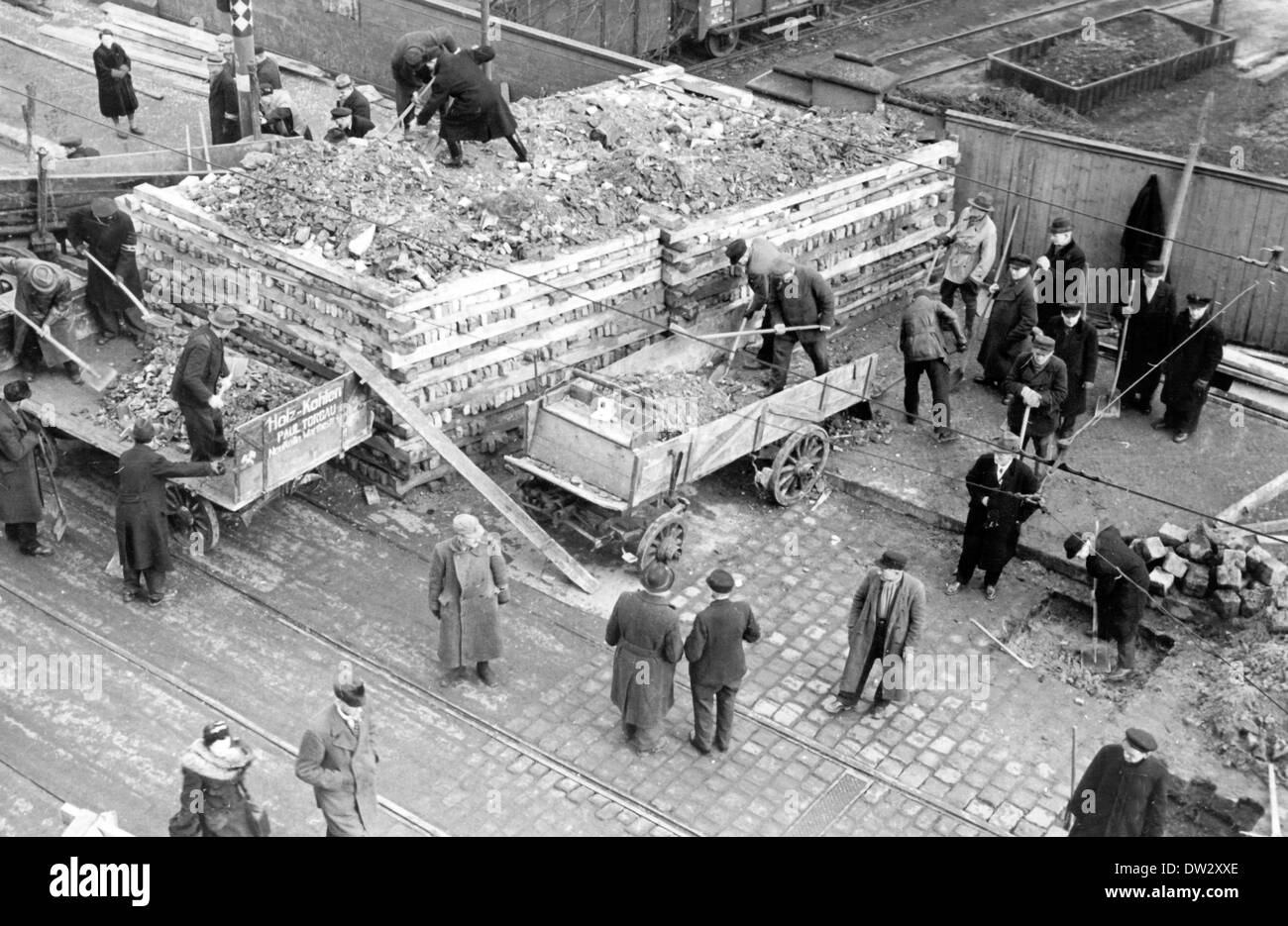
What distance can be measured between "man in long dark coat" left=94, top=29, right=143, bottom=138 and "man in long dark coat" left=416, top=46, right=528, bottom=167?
22.3 ft

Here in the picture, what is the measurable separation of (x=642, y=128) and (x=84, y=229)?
5468 mm

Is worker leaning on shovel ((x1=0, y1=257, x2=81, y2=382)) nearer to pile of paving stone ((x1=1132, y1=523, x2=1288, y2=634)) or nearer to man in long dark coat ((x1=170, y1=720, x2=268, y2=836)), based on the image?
man in long dark coat ((x1=170, y1=720, x2=268, y2=836))

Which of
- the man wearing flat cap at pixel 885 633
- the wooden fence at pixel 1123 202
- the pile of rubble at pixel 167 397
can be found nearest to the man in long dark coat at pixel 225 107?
the pile of rubble at pixel 167 397

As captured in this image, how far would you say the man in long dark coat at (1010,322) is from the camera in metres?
15.5

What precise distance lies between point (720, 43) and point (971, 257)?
11.1 m

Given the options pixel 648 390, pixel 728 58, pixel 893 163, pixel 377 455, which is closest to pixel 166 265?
pixel 377 455

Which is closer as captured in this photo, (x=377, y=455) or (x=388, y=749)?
(x=388, y=749)

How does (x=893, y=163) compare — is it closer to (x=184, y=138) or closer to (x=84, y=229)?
(x=84, y=229)

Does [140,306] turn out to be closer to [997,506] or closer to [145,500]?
[145,500]

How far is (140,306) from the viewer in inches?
591

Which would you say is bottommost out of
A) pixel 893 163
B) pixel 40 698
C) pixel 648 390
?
pixel 40 698

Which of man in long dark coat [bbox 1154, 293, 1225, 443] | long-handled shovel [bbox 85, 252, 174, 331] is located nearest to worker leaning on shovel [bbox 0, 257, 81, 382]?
long-handled shovel [bbox 85, 252, 174, 331]

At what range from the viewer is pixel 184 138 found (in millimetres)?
21406

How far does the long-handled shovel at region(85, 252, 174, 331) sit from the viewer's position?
1488 cm
